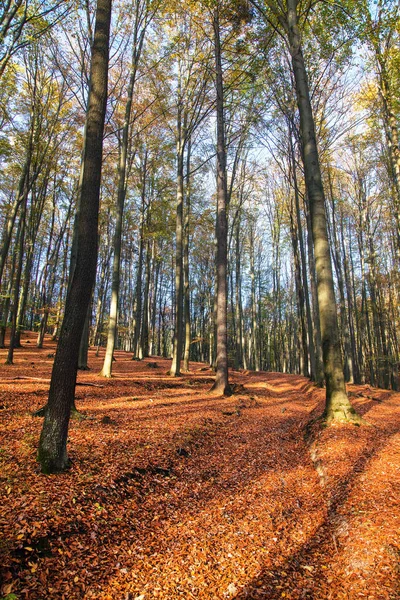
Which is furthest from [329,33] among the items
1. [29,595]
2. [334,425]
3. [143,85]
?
[29,595]

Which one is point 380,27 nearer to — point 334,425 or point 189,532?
point 334,425

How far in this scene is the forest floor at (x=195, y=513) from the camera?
2484 mm

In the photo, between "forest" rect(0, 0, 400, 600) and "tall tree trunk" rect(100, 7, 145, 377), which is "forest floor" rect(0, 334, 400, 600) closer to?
"forest" rect(0, 0, 400, 600)

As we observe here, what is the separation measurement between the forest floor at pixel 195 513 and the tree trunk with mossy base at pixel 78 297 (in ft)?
1.10

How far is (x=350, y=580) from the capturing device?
8.27ft

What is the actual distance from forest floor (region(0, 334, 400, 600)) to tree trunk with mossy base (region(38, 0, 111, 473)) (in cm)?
33

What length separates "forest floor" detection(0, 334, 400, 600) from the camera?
8.15 feet

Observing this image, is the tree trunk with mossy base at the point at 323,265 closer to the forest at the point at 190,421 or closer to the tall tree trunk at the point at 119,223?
the forest at the point at 190,421

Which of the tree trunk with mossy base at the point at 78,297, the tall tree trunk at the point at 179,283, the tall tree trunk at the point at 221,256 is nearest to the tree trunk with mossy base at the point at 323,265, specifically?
the tall tree trunk at the point at 221,256

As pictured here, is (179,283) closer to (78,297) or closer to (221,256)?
(221,256)

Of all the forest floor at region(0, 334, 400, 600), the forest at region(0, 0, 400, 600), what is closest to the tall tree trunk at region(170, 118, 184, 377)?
the forest at region(0, 0, 400, 600)

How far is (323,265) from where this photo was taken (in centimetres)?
709

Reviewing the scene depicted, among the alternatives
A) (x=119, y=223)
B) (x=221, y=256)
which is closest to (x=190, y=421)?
(x=221, y=256)

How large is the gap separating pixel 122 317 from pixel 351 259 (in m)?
27.4
